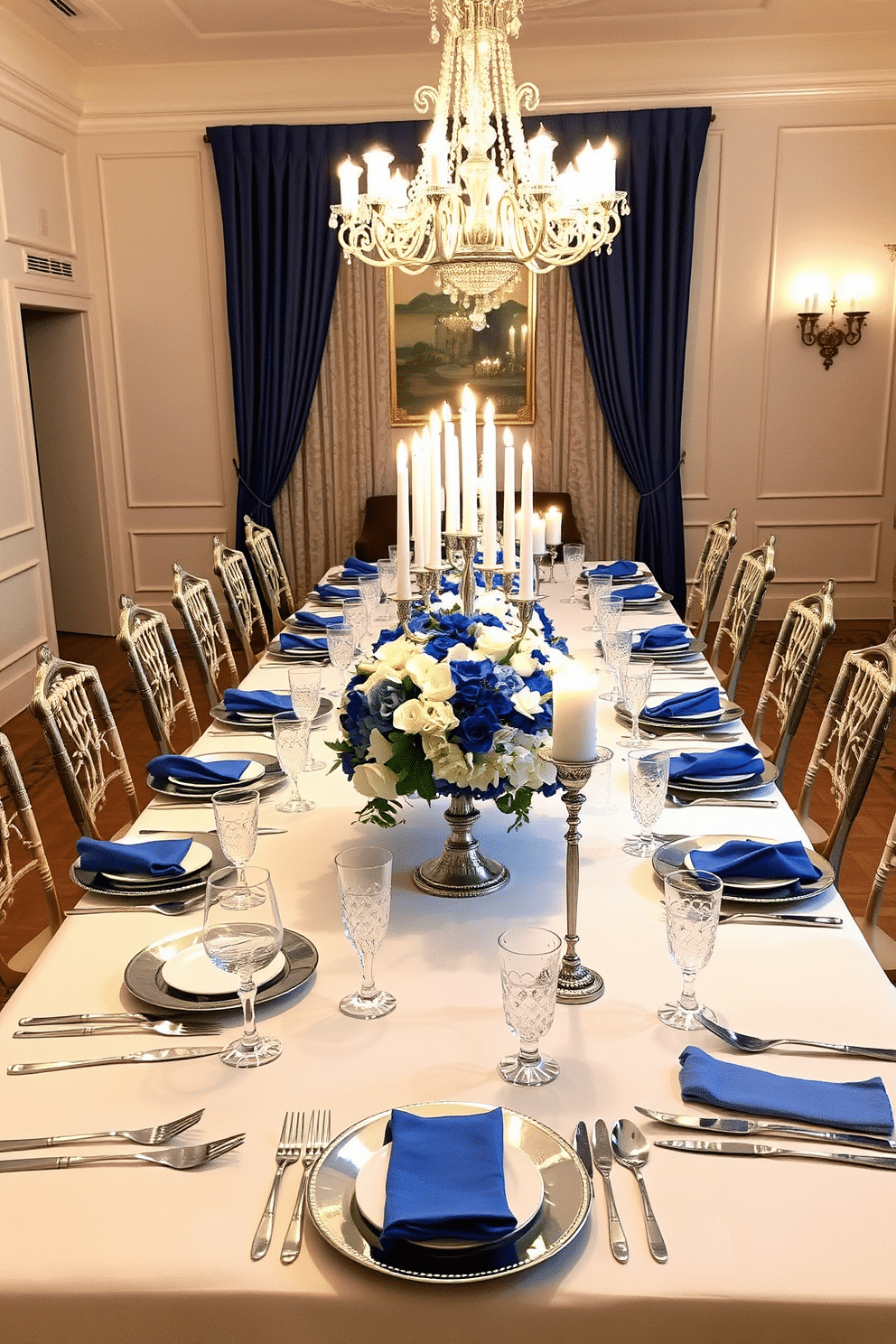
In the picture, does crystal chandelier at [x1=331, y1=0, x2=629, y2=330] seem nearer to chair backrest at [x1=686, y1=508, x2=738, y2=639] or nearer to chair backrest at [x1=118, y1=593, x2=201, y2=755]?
chair backrest at [x1=686, y1=508, x2=738, y2=639]

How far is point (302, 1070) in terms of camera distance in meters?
1.35

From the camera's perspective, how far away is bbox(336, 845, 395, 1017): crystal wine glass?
1.41m

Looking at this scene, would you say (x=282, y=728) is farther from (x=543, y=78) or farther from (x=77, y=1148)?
(x=543, y=78)

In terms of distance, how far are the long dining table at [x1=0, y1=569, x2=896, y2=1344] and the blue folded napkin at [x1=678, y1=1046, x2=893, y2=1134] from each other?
0.12ft

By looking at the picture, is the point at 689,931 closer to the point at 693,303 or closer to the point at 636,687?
the point at 636,687

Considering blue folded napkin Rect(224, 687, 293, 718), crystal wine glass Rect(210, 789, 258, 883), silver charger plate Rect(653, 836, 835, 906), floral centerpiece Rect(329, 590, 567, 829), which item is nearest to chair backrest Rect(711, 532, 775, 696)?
blue folded napkin Rect(224, 687, 293, 718)

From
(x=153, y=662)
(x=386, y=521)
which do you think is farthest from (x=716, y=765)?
(x=386, y=521)

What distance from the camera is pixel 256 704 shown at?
2.71 metres

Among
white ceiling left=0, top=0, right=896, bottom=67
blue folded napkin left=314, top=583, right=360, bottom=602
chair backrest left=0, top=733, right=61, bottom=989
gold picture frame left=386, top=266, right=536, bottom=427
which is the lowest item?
chair backrest left=0, top=733, right=61, bottom=989

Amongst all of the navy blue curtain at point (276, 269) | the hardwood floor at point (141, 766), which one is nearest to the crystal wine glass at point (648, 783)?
the hardwood floor at point (141, 766)

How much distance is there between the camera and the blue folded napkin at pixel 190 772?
2264mm

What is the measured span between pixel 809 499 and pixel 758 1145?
6092 millimetres

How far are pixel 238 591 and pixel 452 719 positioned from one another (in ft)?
8.24

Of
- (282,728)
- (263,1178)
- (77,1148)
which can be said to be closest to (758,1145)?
(263,1178)
